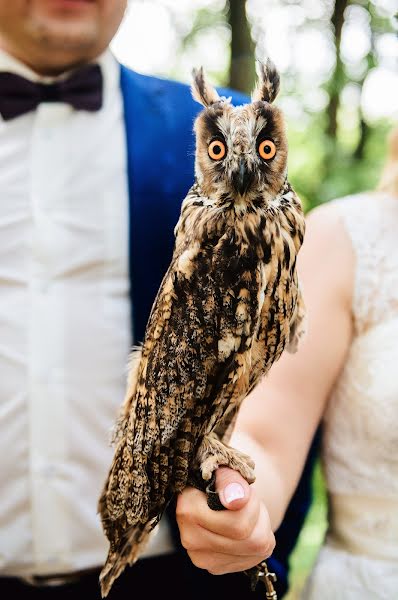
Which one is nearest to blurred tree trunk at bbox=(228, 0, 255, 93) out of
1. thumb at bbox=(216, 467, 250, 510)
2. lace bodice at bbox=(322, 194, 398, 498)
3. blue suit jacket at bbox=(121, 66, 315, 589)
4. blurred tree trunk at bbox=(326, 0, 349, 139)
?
blue suit jacket at bbox=(121, 66, 315, 589)

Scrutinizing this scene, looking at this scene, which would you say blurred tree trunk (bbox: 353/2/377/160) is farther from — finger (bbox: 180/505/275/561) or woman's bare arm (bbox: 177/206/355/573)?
finger (bbox: 180/505/275/561)

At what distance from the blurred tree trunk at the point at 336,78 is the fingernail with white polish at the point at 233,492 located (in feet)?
8.98

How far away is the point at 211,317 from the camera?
0.58 m

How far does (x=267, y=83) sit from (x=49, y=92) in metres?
0.62

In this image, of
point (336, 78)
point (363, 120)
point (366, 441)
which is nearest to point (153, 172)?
point (366, 441)

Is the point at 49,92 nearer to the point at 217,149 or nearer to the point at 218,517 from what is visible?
the point at 217,149

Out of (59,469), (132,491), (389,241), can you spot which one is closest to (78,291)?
(59,469)

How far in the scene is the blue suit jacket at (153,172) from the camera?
0.85 metres

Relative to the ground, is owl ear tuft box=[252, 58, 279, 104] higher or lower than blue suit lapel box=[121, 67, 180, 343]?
higher

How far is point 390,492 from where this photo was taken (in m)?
1.05

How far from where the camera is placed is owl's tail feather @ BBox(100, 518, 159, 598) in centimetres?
66

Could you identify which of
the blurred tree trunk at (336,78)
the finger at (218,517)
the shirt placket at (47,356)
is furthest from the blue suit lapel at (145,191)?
the blurred tree trunk at (336,78)

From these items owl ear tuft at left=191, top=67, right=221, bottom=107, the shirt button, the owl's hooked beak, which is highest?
owl ear tuft at left=191, top=67, right=221, bottom=107

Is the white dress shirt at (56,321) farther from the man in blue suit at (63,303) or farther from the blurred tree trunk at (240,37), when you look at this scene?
the blurred tree trunk at (240,37)
